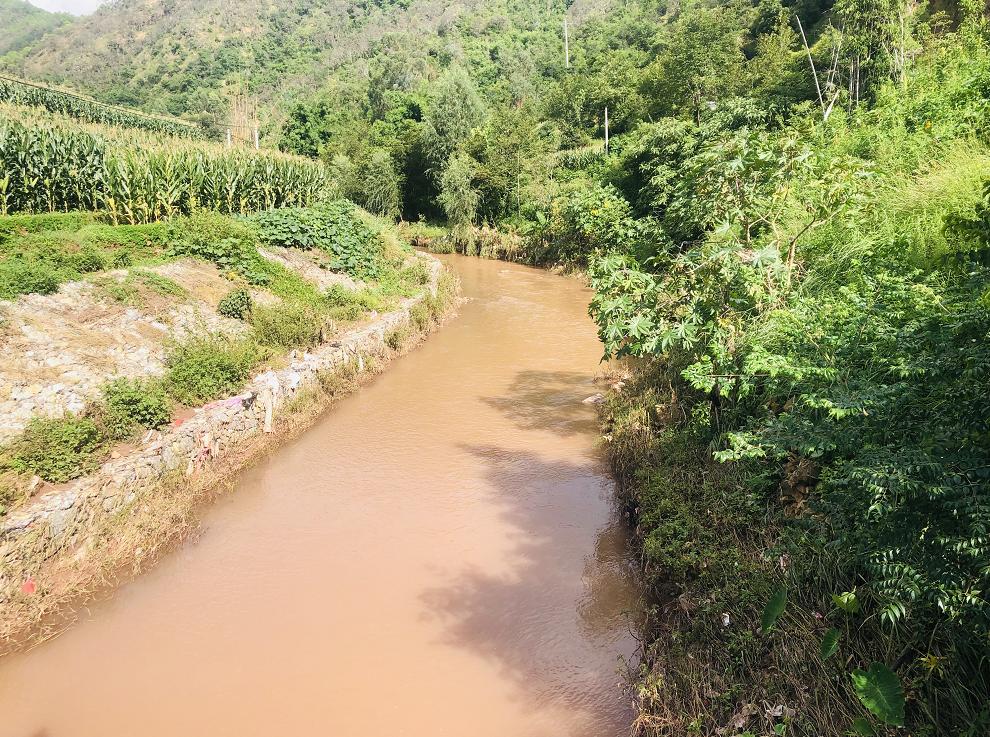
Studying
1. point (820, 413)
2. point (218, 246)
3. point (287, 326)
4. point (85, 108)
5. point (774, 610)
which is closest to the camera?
point (774, 610)

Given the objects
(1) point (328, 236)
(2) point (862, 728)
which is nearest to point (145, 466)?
(2) point (862, 728)

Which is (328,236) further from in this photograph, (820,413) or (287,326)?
(820,413)

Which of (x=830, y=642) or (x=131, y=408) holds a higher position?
(x=830, y=642)

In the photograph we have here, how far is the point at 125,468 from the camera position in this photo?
7406 mm

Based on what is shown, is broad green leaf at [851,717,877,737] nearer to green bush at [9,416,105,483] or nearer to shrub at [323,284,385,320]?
green bush at [9,416,105,483]

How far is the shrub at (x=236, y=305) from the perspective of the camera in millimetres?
12422

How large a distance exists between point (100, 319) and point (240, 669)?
767 cm

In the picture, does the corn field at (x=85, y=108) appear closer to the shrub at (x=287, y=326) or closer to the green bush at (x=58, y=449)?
the shrub at (x=287, y=326)

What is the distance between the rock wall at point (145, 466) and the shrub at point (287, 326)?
424 millimetres

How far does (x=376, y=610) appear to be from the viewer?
6.58m

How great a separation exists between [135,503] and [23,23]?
606 ft

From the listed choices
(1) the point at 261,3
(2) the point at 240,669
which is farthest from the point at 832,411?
(1) the point at 261,3

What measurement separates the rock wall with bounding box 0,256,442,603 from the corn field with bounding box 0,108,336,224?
755cm

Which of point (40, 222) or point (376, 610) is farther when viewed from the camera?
point (40, 222)
